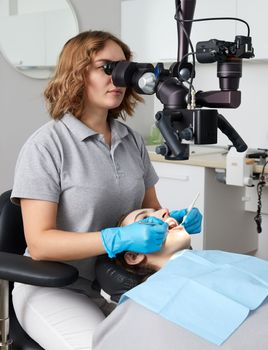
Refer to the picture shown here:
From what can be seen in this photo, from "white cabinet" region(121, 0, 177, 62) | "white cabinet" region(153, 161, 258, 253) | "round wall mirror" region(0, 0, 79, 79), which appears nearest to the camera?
"white cabinet" region(153, 161, 258, 253)

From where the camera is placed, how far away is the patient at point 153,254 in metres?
1.40

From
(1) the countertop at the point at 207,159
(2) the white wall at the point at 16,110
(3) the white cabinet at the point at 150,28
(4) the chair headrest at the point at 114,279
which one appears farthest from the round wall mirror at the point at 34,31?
(4) the chair headrest at the point at 114,279

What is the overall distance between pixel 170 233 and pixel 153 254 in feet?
0.24

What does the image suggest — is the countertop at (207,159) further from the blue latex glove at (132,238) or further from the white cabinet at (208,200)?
the blue latex glove at (132,238)

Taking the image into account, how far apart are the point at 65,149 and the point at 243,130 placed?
2.04 meters

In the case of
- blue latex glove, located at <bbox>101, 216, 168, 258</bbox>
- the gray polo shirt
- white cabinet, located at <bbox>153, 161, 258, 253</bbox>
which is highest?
the gray polo shirt

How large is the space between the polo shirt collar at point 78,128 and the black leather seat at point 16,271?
250 mm

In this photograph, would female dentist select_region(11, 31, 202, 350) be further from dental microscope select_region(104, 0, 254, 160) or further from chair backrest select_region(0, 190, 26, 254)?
dental microscope select_region(104, 0, 254, 160)

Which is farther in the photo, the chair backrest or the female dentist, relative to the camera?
the chair backrest

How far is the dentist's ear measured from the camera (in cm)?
142

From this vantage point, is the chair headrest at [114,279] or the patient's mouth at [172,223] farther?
the patient's mouth at [172,223]

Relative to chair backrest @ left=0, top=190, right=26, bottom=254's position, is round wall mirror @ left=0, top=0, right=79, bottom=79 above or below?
above

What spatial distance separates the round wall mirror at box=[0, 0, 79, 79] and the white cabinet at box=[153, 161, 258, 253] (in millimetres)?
873

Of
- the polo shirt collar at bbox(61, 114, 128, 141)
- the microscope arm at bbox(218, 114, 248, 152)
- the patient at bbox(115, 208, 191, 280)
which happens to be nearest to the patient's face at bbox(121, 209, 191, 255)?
the patient at bbox(115, 208, 191, 280)
